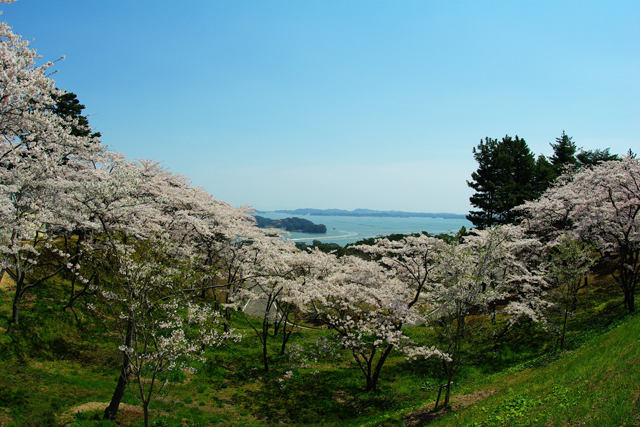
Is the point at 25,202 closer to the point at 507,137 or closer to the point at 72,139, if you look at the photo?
the point at 72,139

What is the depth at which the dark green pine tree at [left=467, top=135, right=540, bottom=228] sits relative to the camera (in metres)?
33.4

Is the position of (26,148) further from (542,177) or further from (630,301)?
(542,177)

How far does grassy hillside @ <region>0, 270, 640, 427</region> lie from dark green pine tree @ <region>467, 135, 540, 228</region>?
1556cm

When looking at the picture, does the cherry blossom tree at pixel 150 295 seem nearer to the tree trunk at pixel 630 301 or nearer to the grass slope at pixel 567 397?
the grass slope at pixel 567 397

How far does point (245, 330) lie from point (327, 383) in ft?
31.2

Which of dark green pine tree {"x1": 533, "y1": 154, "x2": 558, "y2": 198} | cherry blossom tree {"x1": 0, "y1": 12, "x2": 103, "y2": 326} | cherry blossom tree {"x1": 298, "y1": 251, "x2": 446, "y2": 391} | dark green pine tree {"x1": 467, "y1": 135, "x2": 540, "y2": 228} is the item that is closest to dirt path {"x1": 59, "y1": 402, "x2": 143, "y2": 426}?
cherry blossom tree {"x1": 0, "y1": 12, "x2": 103, "y2": 326}

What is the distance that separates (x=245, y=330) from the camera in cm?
2270

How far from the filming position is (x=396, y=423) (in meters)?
10.2

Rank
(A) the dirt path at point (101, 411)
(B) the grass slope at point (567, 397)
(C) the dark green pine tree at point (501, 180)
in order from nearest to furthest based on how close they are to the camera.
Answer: (B) the grass slope at point (567, 397) < (A) the dirt path at point (101, 411) < (C) the dark green pine tree at point (501, 180)

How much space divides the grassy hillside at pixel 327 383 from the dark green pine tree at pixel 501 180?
15.6 m

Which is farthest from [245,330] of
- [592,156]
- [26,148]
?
[592,156]

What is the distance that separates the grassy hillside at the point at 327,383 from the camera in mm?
7504

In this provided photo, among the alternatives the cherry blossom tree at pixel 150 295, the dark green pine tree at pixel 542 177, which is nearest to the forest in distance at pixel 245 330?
the cherry blossom tree at pixel 150 295

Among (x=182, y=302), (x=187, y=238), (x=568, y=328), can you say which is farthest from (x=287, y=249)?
(x=568, y=328)
